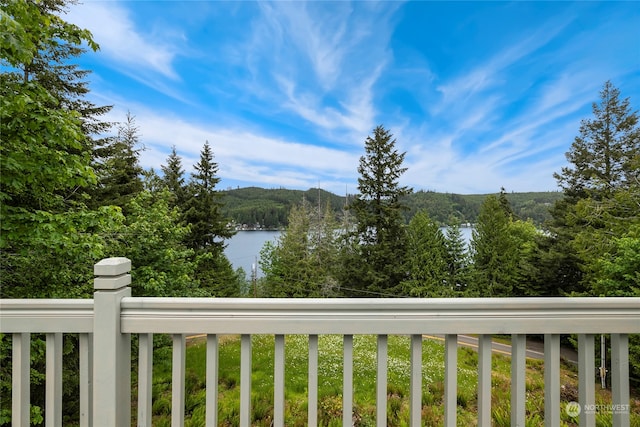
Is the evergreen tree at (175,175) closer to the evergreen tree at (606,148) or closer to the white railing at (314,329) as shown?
the white railing at (314,329)

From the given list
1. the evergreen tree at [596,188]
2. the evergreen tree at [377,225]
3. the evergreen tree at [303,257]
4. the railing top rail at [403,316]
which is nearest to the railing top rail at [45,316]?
the railing top rail at [403,316]

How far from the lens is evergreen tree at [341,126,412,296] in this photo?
14.4 metres

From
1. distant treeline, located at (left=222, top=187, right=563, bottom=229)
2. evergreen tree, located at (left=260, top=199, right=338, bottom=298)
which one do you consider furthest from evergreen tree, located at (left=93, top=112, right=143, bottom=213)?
evergreen tree, located at (left=260, top=199, right=338, bottom=298)

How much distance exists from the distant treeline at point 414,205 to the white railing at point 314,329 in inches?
470

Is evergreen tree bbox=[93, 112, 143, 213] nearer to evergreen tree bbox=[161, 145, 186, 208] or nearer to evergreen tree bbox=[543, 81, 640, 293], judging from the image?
evergreen tree bbox=[161, 145, 186, 208]

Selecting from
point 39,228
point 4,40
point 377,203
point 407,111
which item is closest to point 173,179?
point 377,203

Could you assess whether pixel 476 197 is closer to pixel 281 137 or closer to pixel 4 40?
pixel 281 137

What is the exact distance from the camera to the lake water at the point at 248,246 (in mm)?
14867

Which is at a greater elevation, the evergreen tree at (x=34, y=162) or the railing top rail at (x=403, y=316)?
the evergreen tree at (x=34, y=162)

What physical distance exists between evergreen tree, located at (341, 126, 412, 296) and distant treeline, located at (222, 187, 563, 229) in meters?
1.05

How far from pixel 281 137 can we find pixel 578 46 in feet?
29.0

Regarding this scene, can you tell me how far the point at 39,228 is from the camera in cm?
312

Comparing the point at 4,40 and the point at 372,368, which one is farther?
the point at 372,368

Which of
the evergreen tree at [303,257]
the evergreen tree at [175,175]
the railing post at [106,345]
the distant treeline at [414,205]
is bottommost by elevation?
the evergreen tree at [303,257]
